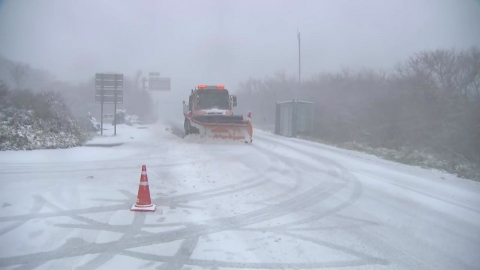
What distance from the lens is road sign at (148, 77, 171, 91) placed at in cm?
4453

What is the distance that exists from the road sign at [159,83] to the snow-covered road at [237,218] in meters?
32.3

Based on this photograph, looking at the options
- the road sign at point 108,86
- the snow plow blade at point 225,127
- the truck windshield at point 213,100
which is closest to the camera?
the snow plow blade at point 225,127

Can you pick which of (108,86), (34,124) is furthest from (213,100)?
→ (34,124)

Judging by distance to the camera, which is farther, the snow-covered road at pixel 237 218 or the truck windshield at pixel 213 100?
the truck windshield at pixel 213 100

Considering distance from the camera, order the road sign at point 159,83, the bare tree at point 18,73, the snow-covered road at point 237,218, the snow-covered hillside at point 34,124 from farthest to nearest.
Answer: the road sign at point 159,83, the bare tree at point 18,73, the snow-covered hillside at point 34,124, the snow-covered road at point 237,218

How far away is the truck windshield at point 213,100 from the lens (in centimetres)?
2202

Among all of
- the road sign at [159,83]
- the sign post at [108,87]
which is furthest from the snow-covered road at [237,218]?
the road sign at [159,83]

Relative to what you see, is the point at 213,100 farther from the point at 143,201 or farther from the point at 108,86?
the point at 143,201

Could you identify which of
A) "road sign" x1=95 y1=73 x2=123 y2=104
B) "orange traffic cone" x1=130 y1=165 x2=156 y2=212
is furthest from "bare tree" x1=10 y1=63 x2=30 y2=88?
"orange traffic cone" x1=130 y1=165 x2=156 y2=212

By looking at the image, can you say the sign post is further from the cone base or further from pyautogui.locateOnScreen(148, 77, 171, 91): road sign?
pyautogui.locateOnScreen(148, 77, 171, 91): road sign

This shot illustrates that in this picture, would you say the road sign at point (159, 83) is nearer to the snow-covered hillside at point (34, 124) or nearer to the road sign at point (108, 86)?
the road sign at point (108, 86)

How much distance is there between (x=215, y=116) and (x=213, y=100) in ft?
9.28

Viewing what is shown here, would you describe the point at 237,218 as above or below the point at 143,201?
below

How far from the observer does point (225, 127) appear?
768 inches
